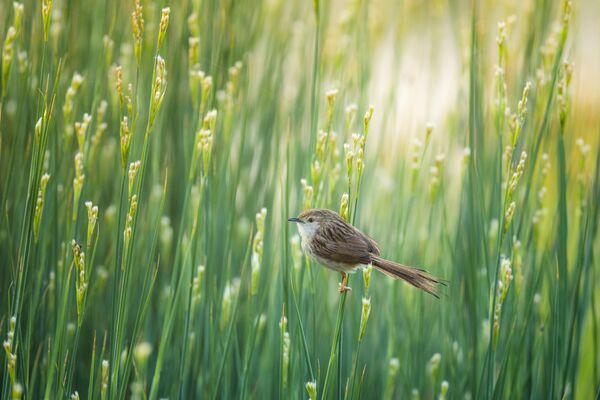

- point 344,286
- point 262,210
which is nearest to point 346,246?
point 344,286

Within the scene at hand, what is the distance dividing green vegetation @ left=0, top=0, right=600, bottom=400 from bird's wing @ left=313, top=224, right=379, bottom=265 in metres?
0.07

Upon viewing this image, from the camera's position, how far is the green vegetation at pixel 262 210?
1893mm

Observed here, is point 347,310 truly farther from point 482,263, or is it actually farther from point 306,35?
point 306,35

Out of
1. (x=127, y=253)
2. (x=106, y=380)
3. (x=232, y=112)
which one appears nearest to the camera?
(x=127, y=253)

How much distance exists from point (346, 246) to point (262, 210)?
0.83 ft

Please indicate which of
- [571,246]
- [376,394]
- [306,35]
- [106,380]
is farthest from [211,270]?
[571,246]

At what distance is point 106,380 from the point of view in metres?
1.77

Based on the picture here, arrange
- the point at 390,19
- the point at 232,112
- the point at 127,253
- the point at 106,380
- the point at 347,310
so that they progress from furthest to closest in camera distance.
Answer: the point at 390,19
the point at 347,310
the point at 232,112
the point at 106,380
the point at 127,253

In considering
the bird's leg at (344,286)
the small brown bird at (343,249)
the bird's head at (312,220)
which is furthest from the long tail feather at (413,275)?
the bird's head at (312,220)

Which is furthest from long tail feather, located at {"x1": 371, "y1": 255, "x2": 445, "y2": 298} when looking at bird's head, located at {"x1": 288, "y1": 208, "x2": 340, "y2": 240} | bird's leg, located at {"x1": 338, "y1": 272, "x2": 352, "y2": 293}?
bird's head, located at {"x1": 288, "y1": 208, "x2": 340, "y2": 240}

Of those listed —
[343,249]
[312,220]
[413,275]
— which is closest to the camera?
[413,275]

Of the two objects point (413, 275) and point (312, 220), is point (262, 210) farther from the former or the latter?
point (413, 275)

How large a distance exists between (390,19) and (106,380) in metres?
2.61

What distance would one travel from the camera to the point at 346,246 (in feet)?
6.15
